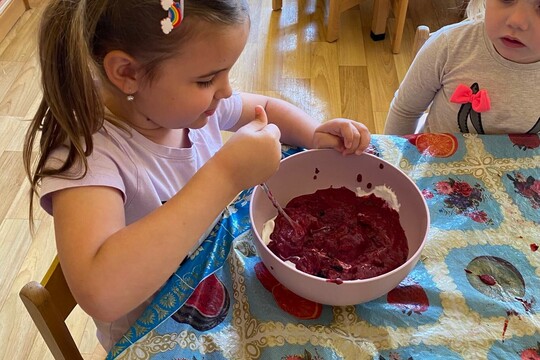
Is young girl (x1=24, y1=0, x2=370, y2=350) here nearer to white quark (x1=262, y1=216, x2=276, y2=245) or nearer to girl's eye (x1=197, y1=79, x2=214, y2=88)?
girl's eye (x1=197, y1=79, x2=214, y2=88)

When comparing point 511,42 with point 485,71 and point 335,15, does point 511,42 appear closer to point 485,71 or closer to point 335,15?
point 485,71

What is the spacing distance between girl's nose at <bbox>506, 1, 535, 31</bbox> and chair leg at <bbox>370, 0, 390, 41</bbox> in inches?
58.7

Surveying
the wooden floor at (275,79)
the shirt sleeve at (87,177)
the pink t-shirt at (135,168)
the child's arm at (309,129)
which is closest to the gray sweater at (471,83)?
the child's arm at (309,129)

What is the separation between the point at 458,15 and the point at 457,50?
172 centimetres

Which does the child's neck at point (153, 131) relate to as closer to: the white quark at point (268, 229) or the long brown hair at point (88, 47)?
the long brown hair at point (88, 47)

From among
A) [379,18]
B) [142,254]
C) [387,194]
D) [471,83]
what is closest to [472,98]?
[471,83]

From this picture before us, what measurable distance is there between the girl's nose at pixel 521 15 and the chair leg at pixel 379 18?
58.7 inches

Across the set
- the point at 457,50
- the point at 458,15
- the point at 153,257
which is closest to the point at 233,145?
the point at 153,257

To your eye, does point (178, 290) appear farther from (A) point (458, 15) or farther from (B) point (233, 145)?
(A) point (458, 15)

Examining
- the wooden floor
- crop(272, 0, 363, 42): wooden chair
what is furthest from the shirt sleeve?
crop(272, 0, 363, 42): wooden chair

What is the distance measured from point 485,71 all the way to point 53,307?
2.71ft

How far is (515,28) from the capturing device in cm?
88

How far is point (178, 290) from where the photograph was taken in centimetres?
69

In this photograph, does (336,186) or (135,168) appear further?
(336,186)
